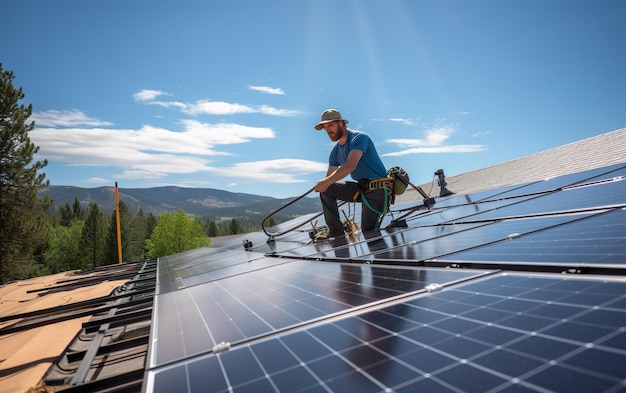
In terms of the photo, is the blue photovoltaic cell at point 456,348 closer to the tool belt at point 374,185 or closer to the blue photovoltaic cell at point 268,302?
the blue photovoltaic cell at point 268,302

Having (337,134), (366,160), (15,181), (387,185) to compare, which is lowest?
(387,185)

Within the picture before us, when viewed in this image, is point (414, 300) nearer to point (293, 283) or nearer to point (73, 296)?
point (293, 283)

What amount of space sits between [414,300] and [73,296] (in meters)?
7.16

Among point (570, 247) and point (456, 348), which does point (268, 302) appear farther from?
point (570, 247)

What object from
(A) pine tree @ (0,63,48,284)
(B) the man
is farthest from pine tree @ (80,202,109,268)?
(B) the man

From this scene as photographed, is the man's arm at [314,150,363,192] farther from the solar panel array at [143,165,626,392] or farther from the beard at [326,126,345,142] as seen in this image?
the solar panel array at [143,165,626,392]

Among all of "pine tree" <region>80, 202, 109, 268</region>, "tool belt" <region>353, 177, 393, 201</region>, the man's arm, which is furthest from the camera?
"pine tree" <region>80, 202, 109, 268</region>

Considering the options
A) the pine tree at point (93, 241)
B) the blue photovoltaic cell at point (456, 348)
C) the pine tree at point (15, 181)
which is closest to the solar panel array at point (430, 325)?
the blue photovoltaic cell at point (456, 348)

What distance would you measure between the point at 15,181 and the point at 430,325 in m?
45.1

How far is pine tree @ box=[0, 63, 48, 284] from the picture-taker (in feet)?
116

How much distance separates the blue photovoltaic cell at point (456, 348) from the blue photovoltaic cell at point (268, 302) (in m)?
0.22

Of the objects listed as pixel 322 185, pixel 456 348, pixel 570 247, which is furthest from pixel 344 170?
pixel 456 348

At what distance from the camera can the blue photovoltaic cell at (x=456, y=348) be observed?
102cm

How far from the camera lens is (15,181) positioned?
1417 inches
